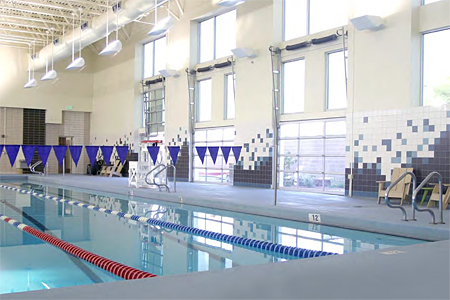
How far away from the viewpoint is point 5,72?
2252cm

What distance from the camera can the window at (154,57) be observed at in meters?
20.2

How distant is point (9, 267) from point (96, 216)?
4.40 m

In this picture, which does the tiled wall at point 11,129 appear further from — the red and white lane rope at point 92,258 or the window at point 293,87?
the red and white lane rope at point 92,258

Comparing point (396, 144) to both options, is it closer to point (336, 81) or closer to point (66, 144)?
point (336, 81)

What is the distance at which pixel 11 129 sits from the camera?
22.7m

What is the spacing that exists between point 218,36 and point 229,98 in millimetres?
2308

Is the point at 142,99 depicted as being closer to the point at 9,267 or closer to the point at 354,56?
the point at 354,56

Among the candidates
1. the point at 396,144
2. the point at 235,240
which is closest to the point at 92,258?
the point at 235,240

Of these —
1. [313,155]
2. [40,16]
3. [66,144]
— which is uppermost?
[40,16]

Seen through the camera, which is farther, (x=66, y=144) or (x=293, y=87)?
(x=66, y=144)

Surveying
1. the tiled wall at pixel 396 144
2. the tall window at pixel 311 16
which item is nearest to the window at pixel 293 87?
the tall window at pixel 311 16

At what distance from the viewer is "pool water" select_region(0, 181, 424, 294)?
15.9ft

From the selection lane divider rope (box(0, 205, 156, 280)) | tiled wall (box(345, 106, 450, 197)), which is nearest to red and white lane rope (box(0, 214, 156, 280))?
lane divider rope (box(0, 205, 156, 280))

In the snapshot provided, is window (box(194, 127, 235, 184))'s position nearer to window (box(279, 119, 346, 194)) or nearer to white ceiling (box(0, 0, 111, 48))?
window (box(279, 119, 346, 194))
